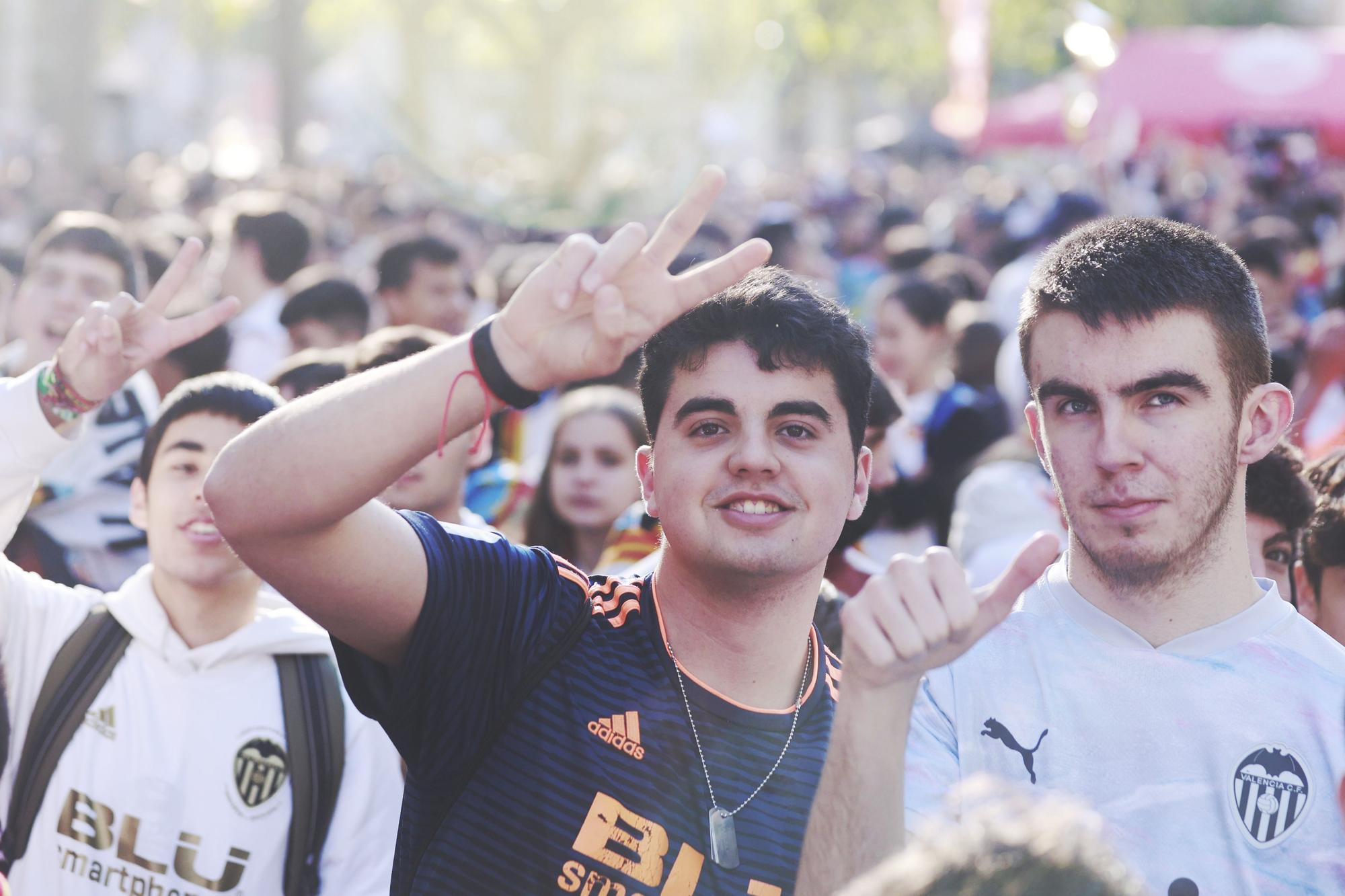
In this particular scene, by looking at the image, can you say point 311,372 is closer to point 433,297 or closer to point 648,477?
point 648,477

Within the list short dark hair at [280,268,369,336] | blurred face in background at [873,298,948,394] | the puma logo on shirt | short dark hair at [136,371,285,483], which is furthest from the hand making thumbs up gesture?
blurred face in background at [873,298,948,394]

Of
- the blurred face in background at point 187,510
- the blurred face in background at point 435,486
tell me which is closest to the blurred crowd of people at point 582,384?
the blurred face in background at point 435,486

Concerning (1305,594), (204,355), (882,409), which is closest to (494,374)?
(1305,594)

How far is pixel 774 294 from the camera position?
2.66 m

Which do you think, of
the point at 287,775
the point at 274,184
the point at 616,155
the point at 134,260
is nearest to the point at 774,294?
the point at 287,775

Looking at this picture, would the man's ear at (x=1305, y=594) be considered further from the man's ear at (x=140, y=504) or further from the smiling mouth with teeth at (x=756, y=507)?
the man's ear at (x=140, y=504)

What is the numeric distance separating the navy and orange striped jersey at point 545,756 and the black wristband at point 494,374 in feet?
1.05

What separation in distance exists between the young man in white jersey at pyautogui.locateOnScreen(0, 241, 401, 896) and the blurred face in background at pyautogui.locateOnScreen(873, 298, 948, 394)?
4397 millimetres

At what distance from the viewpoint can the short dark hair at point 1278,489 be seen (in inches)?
134

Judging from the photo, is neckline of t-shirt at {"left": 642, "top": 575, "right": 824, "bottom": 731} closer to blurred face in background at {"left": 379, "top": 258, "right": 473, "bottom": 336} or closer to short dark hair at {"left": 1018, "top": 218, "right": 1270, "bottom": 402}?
short dark hair at {"left": 1018, "top": 218, "right": 1270, "bottom": 402}

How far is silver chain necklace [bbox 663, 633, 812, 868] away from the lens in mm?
2344

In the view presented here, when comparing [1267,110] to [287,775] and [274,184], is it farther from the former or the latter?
[287,775]

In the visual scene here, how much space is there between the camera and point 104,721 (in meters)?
3.09

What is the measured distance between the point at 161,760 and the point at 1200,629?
2.02 metres
